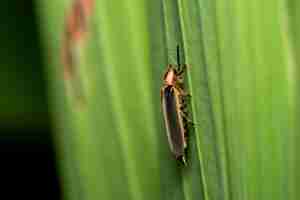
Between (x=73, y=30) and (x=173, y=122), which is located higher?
(x=73, y=30)

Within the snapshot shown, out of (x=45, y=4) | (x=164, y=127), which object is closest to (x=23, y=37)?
(x=45, y=4)

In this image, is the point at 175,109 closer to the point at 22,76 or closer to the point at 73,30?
the point at 73,30

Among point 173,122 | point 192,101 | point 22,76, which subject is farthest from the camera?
point 22,76

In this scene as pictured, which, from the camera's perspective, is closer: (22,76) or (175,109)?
(175,109)

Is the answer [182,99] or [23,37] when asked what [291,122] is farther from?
[23,37]

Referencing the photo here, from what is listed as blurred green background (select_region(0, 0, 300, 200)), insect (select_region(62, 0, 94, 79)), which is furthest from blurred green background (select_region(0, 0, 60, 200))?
insect (select_region(62, 0, 94, 79))

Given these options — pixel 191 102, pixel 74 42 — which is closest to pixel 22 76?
pixel 74 42

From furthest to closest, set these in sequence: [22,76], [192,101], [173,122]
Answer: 1. [22,76]
2. [173,122]
3. [192,101]

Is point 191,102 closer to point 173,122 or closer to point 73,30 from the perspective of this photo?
point 173,122

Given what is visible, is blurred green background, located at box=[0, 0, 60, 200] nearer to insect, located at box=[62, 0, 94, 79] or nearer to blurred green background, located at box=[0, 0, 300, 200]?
blurred green background, located at box=[0, 0, 300, 200]
